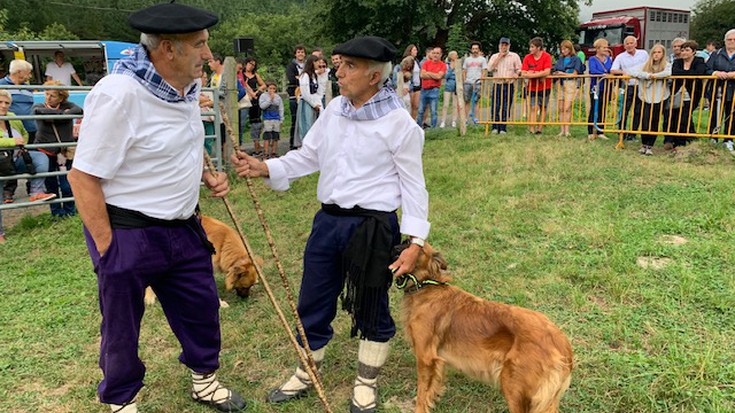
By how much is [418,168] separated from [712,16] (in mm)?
65562

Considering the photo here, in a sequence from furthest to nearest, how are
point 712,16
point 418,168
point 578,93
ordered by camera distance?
point 712,16 → point 578,93 → point 418,168

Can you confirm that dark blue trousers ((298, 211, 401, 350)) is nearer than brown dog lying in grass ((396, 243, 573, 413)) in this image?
No

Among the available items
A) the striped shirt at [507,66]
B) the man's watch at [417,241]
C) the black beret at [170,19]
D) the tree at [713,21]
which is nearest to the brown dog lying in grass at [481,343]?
the man's watch at [417,241]

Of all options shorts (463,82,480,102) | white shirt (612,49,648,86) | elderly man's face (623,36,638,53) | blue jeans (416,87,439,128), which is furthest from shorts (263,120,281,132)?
elderly man's face (623,36,638,53)

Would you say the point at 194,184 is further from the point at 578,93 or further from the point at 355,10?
the point at 355,10

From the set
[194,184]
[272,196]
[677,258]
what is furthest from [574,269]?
[272,196]

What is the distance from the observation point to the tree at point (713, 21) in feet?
171

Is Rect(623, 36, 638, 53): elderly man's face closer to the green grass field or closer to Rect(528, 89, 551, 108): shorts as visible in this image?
Rect(528, 89, 551, 108): shorts

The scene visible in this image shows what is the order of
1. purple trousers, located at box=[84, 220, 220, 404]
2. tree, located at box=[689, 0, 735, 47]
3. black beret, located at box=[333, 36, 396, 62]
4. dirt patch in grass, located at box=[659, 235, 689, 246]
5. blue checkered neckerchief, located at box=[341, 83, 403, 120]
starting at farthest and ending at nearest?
tree, located at box=[689, 0, 735, 47]
dirt patch in grass, located at box=[659, 235, 689, 246]
blue checkered neckerchief, located at box=[341, 83, 403, 120]
black beret, located at box=[333, 36, 396, 62]
purple trousers, located at box=[84, 220, 220, 404]

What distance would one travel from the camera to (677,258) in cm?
477

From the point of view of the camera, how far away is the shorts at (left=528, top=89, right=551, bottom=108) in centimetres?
1101

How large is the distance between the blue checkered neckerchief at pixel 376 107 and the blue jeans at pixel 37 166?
5.90 metres

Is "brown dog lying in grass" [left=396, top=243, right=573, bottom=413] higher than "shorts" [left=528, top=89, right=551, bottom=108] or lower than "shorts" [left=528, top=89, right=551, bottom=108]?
lower

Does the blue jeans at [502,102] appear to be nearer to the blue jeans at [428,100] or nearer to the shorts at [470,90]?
the shorts at [470,90]
